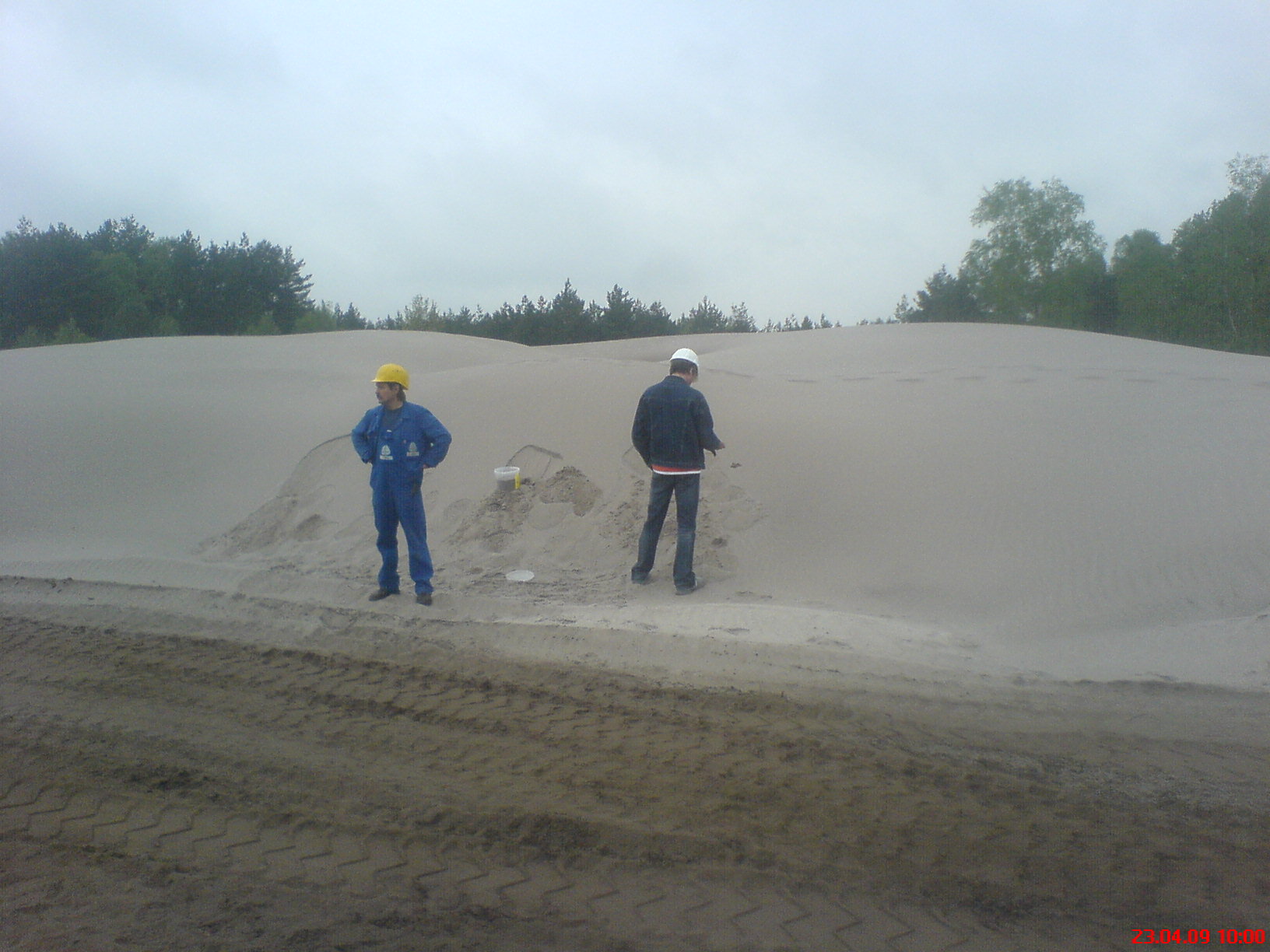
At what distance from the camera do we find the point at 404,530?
7004 millimetres

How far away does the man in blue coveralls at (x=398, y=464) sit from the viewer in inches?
273

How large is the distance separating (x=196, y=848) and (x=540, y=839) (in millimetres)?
1304

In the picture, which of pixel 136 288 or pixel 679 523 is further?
pixel 136 288

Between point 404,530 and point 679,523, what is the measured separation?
2.22m

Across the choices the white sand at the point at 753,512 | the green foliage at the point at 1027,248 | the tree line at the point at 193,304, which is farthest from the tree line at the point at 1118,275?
the white sand at the point at 753,512

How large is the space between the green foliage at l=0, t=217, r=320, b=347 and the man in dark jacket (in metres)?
32.9

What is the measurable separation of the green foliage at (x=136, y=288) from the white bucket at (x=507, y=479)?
3078 centimetres

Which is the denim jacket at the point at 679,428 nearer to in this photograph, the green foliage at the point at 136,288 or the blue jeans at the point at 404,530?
the blue jeans at the point at 404,530

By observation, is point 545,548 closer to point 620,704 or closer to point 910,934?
point 620,704

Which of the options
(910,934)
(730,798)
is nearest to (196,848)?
(730,798)
